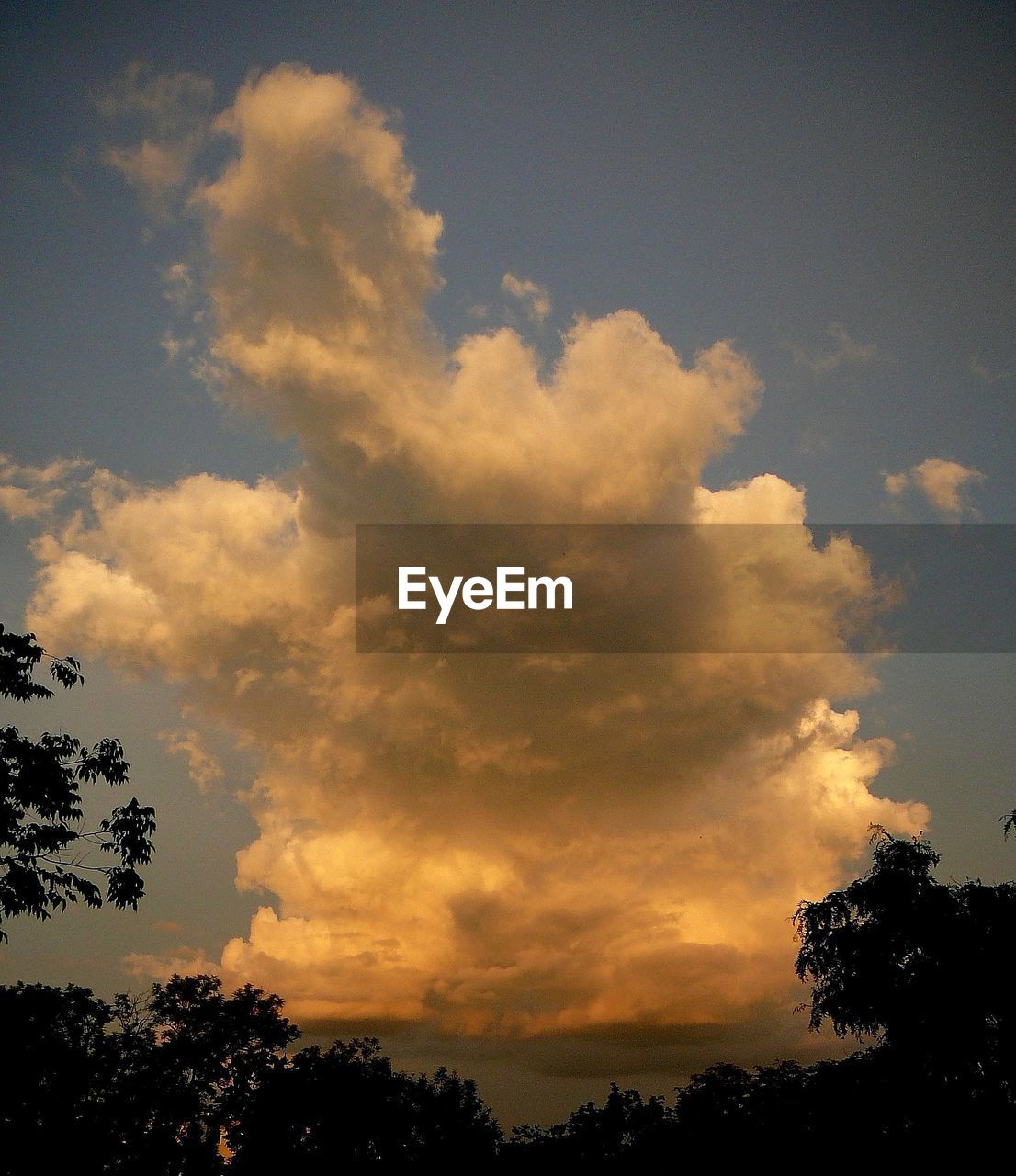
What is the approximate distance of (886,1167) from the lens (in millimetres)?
36562

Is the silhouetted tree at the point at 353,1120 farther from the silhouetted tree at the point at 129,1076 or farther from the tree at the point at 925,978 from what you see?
the tree at the point at 925,978

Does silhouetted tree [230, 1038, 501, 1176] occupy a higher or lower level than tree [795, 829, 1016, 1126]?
lower

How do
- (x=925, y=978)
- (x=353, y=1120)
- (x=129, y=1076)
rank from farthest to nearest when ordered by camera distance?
(x=353, y=1120) < (x=129, y=1076) < (x=925, y=978)

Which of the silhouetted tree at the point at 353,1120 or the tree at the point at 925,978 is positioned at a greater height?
the tree at the point at 925,978

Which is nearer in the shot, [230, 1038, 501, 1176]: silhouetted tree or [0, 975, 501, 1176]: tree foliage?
[0, 975, 501, 1176]: tree foliage

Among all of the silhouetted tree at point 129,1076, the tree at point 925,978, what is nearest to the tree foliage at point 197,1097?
the silhouetted tree at point 129,1076

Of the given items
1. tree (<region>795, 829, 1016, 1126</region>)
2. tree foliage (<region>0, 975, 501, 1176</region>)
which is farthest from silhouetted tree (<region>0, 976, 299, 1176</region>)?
tree (<region>795, 829, 1016, 1126</region>)

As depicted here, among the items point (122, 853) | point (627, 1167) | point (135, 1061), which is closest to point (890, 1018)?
point (122, 853)

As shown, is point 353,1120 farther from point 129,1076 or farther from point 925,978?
point 925,978

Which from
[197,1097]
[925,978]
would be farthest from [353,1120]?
[925,978]

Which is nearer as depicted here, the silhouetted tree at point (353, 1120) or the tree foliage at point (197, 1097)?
the tree foliage at point (197, 1097)

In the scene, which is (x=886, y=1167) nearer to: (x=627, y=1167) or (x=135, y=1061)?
(x=135, y=1061)

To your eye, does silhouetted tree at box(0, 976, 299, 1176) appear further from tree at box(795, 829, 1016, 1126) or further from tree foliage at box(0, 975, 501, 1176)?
tree at box(795, 829, 1016, 1126)

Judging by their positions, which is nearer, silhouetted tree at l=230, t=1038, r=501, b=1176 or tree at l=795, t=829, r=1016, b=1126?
tree at l=795, t=829, r=1016, b=1126
